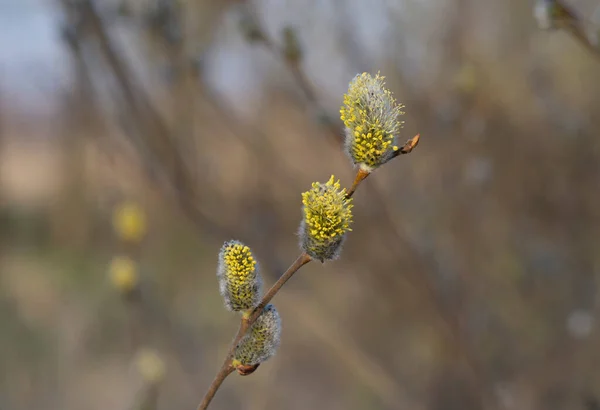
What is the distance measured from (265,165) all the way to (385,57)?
2.48 feet

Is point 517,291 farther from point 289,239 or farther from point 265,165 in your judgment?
point 289,239

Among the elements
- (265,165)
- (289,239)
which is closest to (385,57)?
(265,165)

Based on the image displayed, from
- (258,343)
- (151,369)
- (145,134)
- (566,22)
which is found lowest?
(151,369)

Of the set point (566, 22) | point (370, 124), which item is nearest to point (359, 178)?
point (370, 124)

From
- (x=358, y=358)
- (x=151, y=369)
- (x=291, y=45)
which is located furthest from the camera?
(x=358, y=358)

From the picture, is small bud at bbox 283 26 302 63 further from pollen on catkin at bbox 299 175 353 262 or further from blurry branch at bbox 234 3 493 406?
pollen on catkin at bbox 299 175 353 262

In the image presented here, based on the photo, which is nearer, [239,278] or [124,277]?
[239,278]

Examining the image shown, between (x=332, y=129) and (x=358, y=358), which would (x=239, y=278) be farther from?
(x=358, y=358)

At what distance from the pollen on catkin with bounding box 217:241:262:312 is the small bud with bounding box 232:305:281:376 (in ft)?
0.12

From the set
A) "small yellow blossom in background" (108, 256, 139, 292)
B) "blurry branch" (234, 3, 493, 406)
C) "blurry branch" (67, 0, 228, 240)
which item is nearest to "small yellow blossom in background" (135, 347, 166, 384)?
"small yellow blossom in background" (108, 256, 139, 292)

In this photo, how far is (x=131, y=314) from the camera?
2119 millimetres

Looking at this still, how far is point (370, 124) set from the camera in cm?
62

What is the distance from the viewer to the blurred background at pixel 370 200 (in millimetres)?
1744

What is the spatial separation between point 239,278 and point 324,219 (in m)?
0.13
